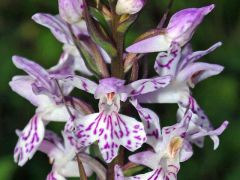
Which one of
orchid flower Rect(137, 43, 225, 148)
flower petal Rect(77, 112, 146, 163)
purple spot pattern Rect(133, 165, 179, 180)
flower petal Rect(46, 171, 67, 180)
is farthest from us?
flower petal Rect(46, 171, 67, 180)

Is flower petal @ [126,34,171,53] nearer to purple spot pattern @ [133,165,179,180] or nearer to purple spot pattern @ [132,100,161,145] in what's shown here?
purple spot pattern @ [132,100,161,145]

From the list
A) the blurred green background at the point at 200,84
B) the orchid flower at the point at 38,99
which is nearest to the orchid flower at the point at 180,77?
the orchid flower at the point at 38,99

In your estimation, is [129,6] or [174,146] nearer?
[129,6]

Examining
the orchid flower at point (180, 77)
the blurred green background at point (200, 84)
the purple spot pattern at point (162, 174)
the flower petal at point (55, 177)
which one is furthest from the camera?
the blurred green background at point (200, 84)

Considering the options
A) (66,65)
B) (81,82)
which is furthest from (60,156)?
(81,82)

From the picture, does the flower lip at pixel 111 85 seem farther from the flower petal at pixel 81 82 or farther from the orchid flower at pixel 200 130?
the orchid flower at pixel 200 130

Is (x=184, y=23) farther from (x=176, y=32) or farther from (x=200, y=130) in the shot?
(x=200, y=130)

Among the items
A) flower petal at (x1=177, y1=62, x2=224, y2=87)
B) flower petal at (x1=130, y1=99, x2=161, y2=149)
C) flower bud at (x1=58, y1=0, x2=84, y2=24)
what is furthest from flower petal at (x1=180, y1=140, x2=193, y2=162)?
flower bud at (x1=58, y1=0, x2=84, y2=24)
